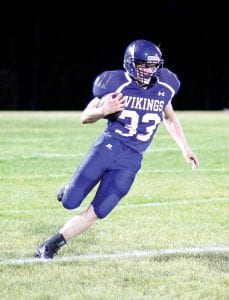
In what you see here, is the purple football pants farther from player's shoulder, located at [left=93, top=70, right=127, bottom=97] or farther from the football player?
player's shoulder, located at [left=93, top=70, right=127, bottom=97]

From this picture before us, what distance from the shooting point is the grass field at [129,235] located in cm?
435

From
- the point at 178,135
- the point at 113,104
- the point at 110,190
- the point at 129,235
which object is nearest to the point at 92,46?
the point at 129,235

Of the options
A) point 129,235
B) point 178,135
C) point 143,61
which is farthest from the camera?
point 129,235

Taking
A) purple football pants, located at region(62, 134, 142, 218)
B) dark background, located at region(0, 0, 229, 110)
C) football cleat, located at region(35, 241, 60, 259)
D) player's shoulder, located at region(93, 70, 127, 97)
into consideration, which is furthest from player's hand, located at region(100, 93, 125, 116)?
→ dark background, located at region(0, 0, 229, 110)

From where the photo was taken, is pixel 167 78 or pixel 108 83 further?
pixel 167 78

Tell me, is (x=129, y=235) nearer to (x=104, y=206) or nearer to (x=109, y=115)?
(x=104, y=206)

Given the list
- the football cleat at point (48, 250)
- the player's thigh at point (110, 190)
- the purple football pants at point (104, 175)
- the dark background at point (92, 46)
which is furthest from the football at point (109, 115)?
the dark background at point (92, 46)

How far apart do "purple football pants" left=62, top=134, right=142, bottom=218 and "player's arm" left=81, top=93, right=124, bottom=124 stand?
264 mm

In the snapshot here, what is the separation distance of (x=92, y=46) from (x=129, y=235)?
28.1 m

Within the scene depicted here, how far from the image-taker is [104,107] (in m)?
4.69

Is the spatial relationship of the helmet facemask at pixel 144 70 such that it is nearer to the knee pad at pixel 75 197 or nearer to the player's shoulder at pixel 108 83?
the player's shoulder at pixel 108 83

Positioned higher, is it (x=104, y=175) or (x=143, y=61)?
(x=143, y=61)

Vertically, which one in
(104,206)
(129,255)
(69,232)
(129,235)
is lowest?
(129,235)

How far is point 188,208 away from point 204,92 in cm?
2612
